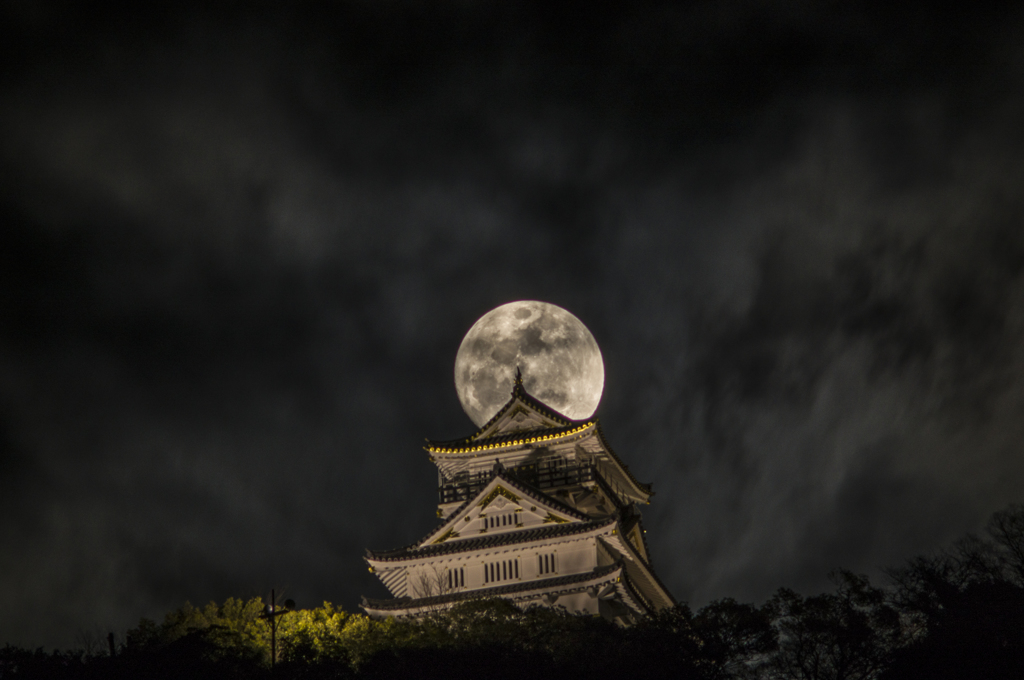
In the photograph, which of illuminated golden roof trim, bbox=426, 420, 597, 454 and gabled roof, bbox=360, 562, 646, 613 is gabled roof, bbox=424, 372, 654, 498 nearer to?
illuminated golden roof trim, bbox=426, 420, 597, 454

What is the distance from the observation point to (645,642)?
40.0 m

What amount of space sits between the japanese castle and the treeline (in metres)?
6.76

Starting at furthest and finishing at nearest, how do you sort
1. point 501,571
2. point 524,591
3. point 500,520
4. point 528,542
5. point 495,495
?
point 495,495 < point 500,520 < point 501,571 < point 528,542 < point 524,591

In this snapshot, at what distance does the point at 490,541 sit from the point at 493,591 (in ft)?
7.94

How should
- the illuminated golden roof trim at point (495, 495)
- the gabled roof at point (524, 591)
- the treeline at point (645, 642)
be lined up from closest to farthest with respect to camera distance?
the treeline at point (645, 642), the gabled roof at point (524, 591), the illuminated golden roof trim at point (495, 495)

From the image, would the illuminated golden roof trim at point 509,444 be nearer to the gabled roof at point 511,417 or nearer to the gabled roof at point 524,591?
the gabled roof at point 511,417

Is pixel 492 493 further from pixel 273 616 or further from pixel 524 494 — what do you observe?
pixel 273 616

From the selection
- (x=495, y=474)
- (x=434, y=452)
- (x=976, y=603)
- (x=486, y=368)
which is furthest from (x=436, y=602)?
(x=976, y=603)

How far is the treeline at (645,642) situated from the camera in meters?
37.7

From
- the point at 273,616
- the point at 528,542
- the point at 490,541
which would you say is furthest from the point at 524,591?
the point at 273,616

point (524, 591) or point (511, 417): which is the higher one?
point (511, 417)

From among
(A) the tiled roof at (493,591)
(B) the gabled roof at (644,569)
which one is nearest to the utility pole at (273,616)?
(A) the tiled roof at (493,591)

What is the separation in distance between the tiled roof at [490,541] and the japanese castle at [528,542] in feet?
0.15

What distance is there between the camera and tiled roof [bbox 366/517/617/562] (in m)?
50.4
